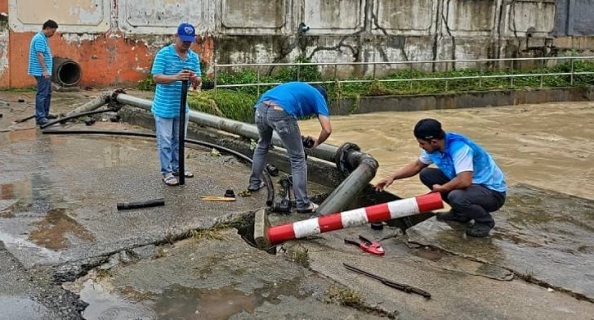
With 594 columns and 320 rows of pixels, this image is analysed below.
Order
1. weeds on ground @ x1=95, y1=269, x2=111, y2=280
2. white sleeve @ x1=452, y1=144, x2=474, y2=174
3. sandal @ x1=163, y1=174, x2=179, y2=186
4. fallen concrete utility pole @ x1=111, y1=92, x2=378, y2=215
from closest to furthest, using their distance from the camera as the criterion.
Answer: weeds on ground @ x1=95, y1=269, x2=111, y2=280 < white sleeve @ x1=452, y1=144, x2=474, y2=174 < fallen concrete utility pole @ x1=111, y1=92, x2=378, y2=215 < sandal @ x1=163, y1=174, x2=179, y2=186

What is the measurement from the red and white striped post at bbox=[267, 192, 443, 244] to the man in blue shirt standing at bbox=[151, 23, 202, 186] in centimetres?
211

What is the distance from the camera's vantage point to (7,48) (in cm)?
1512

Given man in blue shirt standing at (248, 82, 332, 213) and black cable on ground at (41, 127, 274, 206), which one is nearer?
man in blue shirt standing at (248, 82, 332, 213)

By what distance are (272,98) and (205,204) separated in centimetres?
124

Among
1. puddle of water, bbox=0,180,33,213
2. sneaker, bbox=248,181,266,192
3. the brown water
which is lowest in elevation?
the brown water

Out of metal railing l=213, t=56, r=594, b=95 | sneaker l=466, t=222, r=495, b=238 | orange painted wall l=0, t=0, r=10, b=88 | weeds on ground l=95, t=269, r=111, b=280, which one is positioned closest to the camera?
weeds on ground l=95, t=269, r=111, b=280

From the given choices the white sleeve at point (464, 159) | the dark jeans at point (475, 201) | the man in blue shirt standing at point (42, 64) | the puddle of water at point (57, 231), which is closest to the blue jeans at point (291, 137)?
the dark jeans at point (475, 201)

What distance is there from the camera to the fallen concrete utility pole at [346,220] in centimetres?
555

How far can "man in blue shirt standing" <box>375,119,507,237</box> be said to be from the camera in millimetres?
6273

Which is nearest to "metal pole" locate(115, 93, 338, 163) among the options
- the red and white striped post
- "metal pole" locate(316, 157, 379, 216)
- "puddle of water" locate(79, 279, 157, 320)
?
"metal pole" locate(316, 157, 379, 216)

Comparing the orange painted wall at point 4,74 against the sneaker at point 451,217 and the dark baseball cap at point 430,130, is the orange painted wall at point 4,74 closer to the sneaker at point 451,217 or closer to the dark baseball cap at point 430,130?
the sneaker at point 451,217

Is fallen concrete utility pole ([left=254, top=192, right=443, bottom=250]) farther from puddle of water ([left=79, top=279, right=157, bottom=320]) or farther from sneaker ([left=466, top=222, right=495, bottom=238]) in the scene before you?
puddle of water ([left=79, top=279, right=157, bottom=320])

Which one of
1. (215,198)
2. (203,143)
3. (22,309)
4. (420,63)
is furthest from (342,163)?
(420,63)

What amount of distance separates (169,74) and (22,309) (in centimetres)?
348
